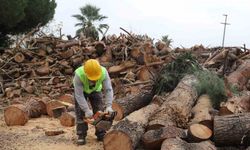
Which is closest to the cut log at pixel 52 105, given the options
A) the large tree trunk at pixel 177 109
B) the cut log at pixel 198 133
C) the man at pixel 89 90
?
the man at pixel 89 90

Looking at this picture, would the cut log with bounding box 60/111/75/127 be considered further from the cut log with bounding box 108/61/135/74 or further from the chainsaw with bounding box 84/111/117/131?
the cut log with bounding box 108/61/135/74

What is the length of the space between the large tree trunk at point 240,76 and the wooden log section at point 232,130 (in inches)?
163

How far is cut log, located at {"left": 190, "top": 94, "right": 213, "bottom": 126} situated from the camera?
7472 millimetres

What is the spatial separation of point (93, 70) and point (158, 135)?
4.72 feet

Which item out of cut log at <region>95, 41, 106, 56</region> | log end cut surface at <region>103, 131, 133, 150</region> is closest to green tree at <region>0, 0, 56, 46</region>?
cut log at <region>95, 41, 106, 56</region>

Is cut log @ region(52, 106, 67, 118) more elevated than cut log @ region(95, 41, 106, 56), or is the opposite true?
cut log @ region(95, 41, 106, 56)

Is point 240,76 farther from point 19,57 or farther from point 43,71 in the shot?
point 19,57

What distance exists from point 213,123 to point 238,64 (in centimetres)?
641

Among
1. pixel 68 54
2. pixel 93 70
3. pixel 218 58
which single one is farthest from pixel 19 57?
pixel 93 70

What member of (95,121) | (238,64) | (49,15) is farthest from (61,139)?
(49,15)

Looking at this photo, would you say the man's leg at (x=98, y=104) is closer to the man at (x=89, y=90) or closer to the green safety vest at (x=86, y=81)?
the man at (x=89, y=90)

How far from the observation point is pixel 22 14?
2700 centimetres

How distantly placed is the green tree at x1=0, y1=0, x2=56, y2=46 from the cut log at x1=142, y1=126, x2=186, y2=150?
19.9 metres

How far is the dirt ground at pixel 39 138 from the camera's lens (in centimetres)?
795
